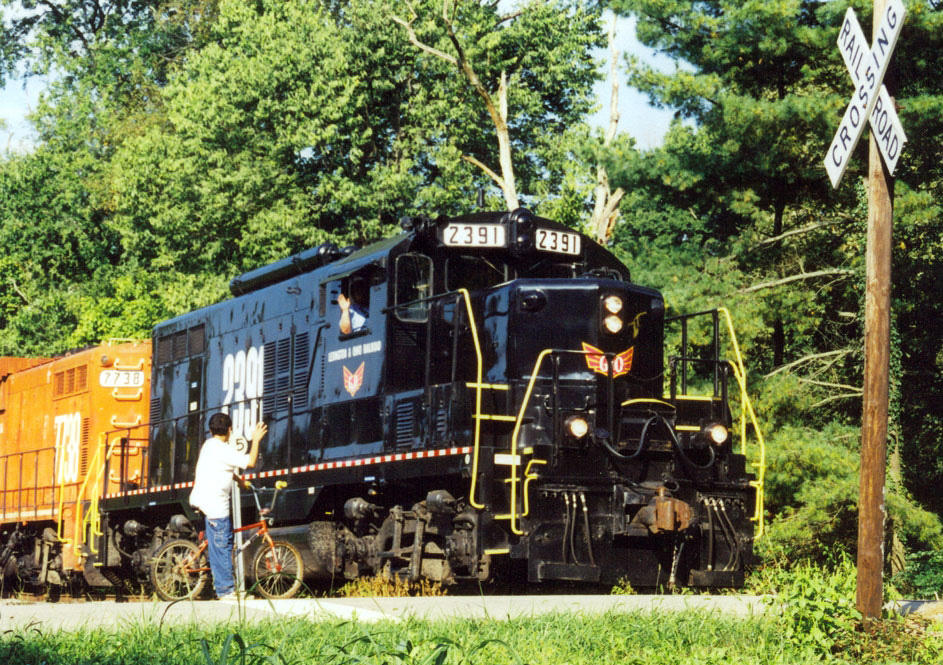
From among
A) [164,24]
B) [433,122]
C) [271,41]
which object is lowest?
[433,122]

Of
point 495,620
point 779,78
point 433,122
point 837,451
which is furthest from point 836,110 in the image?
point 433,122

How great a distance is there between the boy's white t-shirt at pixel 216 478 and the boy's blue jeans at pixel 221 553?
87 millimetres

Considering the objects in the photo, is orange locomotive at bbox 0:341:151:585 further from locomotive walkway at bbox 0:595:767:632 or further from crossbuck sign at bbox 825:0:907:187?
crossbuck sign at bbox 825:0:907:187

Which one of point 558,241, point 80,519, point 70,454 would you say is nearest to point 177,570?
point 80,519

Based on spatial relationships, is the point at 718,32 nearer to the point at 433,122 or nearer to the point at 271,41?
the point at 433,122

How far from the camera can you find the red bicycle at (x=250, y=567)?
11867mm

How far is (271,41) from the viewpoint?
3155 cm

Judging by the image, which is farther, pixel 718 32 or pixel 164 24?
pixel 164 24

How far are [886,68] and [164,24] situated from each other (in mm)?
42724

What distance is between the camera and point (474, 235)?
1238 centimetres

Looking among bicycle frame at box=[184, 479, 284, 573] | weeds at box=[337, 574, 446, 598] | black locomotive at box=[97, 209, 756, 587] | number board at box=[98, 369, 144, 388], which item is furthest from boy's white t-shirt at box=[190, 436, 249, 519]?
number board at box=[98, 369, 144, 388]

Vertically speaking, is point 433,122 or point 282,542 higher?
point 433,122

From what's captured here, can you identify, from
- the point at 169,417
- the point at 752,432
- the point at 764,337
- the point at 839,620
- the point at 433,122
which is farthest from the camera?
the point at 433,122

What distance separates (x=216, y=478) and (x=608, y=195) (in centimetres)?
1944
